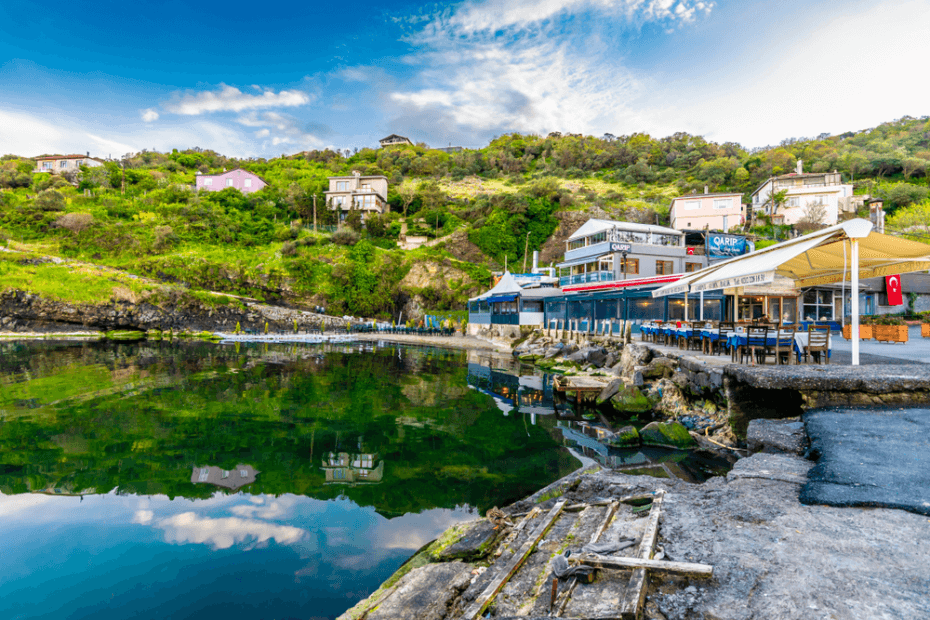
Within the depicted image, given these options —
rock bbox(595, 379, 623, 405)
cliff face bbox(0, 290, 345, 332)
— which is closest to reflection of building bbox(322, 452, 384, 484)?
rock bbox(595, 379, 623, 405)

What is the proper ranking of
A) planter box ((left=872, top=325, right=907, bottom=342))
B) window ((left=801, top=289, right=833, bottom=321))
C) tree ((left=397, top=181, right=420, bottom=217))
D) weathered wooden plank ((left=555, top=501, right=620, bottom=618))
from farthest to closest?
tree ((left=397, top=181, right=420, bottom=217))
window ((left=801, top=289, right=833, bottom=321))
planter box ((left=872, top=325, right=907, bottom=342))
weathered wooden plank ((left=555, top=501, right=620, bottom=618))

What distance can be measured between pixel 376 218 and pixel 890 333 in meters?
48.8

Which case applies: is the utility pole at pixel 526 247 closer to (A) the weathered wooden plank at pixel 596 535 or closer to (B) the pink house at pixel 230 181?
(B) the pink house at pixel 230 181

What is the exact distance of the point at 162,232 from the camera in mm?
46500

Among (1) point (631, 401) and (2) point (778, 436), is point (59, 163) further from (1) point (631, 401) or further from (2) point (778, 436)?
(2) point (778, 436)

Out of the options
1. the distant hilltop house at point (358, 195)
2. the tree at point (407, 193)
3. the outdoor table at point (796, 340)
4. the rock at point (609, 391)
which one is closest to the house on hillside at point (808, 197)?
the tree at point (407, 193)

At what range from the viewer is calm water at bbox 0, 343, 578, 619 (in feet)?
14.5

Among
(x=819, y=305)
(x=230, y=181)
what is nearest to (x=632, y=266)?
(x=819, y=305)

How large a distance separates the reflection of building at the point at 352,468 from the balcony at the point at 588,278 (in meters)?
26.9

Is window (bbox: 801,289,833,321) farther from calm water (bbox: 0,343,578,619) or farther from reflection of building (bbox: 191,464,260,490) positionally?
reflection of building (bbox: 191,464,260,490)

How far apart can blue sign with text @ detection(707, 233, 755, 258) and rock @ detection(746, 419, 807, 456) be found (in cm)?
2943

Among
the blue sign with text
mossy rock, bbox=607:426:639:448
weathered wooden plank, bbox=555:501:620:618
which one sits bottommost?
mossy rock, bbox=607:426:639:448

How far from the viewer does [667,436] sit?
8195 millimetres

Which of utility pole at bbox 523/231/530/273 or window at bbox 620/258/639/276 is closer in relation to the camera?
window at bbox 620/258/639/276
